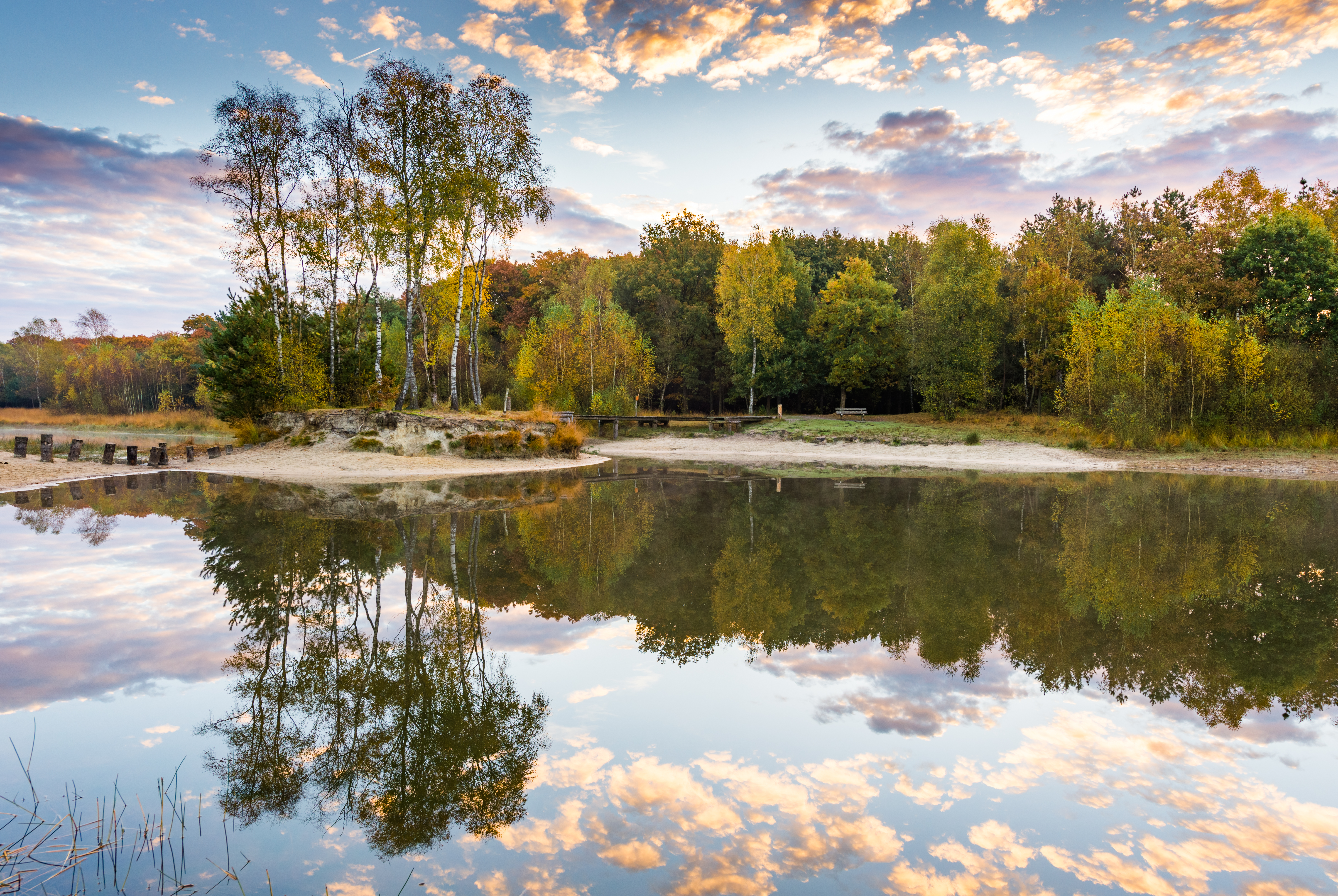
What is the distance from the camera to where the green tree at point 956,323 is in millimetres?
38562

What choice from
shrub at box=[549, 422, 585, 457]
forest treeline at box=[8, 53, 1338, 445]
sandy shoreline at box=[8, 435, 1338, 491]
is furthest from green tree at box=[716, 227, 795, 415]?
shrub at box=[549, 422, 585, 457]

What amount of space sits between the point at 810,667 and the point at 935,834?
7.47ft

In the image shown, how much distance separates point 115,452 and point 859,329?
128 ft

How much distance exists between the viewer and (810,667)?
5.53 meters

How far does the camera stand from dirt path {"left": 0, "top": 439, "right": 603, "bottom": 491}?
1873 cm

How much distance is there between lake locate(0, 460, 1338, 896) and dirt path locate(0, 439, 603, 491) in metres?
9.58

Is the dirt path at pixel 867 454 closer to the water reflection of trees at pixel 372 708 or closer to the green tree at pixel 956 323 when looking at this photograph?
the green tree at pixel 956 323

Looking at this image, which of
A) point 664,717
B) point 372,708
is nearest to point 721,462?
point 664,717

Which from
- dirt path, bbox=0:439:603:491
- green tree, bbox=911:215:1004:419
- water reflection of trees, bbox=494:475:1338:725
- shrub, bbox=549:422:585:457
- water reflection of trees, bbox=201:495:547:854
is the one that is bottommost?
water reflection of trees, bbox=494:475:1338:725

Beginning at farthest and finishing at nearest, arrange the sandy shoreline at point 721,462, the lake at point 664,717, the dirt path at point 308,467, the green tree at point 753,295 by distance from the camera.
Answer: the green tree at point 753,295
the sandy shoreline at point 721,462
the dirt path at point 308,467
the lake at point 664,717

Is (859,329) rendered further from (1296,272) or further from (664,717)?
(664,717)

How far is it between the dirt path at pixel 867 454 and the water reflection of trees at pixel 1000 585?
36.2 ft

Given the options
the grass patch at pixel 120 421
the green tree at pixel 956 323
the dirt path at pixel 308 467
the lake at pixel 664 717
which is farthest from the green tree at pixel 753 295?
the lake at pixel 664 717

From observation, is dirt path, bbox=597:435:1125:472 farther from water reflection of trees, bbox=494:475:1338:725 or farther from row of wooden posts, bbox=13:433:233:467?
row of wooden posts, bbox=13:433:233:467
